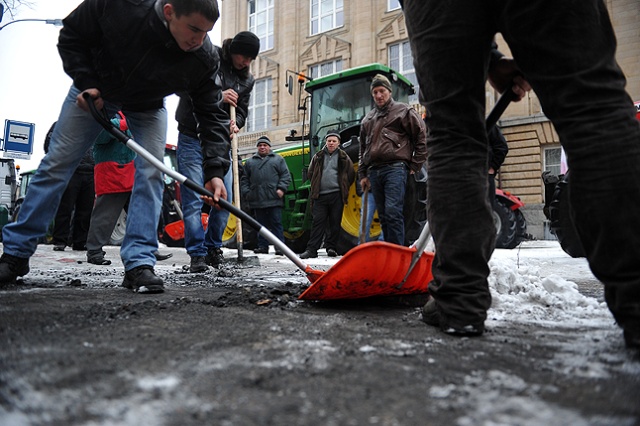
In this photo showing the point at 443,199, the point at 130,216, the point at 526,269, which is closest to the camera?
the point at 443,199

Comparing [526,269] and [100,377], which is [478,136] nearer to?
[526,269]

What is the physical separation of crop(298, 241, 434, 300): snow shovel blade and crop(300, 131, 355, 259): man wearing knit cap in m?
4.24

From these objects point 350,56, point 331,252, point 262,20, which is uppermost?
point 262,20

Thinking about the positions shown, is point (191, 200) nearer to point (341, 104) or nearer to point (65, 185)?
point (65, 185)

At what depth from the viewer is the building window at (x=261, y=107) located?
852 inches

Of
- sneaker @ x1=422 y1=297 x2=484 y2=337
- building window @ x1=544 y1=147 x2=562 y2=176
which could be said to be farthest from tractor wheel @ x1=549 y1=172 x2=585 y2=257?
building window @ x1=544 y1=147 x2=562 y2=176

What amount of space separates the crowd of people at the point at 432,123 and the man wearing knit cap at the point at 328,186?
4.86ft

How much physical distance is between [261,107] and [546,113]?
835 inches

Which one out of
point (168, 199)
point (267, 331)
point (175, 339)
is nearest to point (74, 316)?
point (175, 339)

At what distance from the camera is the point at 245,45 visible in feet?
13.8

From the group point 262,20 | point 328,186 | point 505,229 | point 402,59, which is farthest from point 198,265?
point 262,20

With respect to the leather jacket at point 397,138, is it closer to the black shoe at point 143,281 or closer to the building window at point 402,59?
the black shoe at point 143,281

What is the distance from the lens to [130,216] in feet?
8.99

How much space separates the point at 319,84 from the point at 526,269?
5.68 meters
